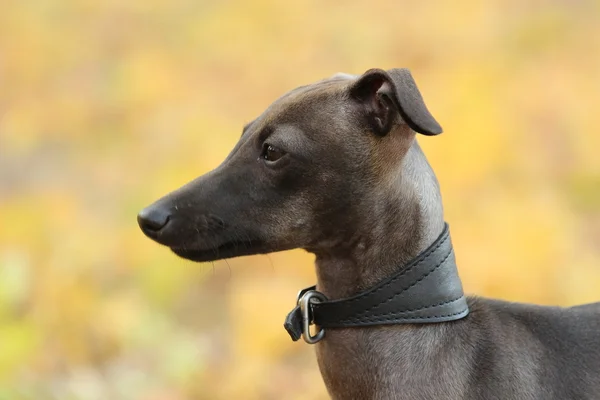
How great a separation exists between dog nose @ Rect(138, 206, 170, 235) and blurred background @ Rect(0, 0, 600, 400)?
7.02ft

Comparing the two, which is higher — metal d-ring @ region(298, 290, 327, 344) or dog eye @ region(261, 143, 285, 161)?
dog eye @ region(261, 143, 285, 161)

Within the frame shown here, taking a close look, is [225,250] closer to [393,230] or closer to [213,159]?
[393,230]

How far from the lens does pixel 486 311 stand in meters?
2.47

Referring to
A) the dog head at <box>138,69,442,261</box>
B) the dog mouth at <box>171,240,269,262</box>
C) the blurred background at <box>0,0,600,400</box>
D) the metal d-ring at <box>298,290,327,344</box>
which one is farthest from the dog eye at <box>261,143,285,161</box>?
the blurred background at <box>0,0,600,400</box>

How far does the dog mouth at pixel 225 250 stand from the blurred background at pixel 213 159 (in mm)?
2035

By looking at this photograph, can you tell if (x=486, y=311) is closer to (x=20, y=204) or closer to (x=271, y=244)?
(x=271, y=244)

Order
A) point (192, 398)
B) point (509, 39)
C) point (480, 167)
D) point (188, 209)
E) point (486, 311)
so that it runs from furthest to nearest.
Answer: point (509, 39), point (480, 167), point (192, 398), point (486, 311), point (188, 209)

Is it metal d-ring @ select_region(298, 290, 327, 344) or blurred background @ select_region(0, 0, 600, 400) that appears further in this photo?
blurred background @ select_region(0, 0, 600, 400)

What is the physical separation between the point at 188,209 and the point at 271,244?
0.91 ft

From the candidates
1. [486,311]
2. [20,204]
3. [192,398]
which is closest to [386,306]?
[486,311]

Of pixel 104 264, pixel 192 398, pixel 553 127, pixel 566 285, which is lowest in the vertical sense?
pixel 566 285

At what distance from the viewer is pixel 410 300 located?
232 cm

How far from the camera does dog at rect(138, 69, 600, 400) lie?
230 cm

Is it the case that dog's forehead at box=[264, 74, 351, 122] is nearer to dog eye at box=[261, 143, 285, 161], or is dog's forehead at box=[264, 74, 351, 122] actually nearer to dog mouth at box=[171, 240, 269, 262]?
dog eye at box=[261, 143, 285, 161]
